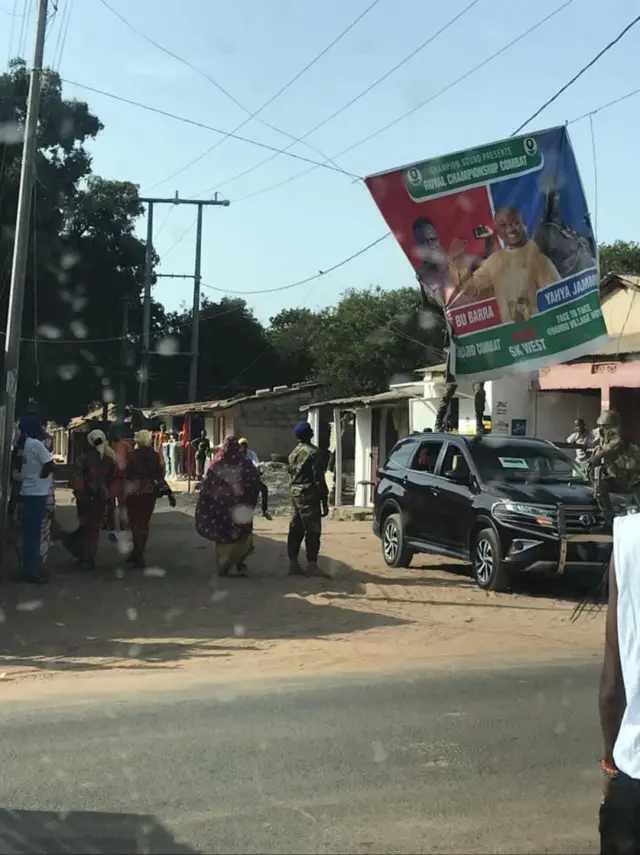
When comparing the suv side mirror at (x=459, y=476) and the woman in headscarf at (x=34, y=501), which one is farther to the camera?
the suv side mirror at (x=459, y=476)

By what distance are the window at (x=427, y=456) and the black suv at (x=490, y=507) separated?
0.02m

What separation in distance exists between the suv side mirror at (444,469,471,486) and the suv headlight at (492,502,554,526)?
91 cm

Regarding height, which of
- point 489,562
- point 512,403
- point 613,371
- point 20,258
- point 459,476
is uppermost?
point 20,258

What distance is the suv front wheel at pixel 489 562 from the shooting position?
12.1m

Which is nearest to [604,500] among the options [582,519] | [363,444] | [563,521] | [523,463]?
[582,519]

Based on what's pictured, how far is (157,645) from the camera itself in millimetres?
9406

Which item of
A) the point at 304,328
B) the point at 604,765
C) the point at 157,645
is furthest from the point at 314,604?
the point at 304,328

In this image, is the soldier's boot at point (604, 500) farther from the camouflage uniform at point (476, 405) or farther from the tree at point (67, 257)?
the tree at point (67, 257)

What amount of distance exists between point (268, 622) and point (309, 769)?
4980 mm

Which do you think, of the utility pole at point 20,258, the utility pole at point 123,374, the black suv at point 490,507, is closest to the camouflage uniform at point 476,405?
the black suv at point 490,507

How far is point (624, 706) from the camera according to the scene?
9.39 feet

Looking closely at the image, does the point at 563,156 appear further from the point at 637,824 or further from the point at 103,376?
the point at 103,376

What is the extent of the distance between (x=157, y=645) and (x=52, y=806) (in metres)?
4.50

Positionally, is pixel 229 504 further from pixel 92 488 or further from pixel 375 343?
pixel 375 343
